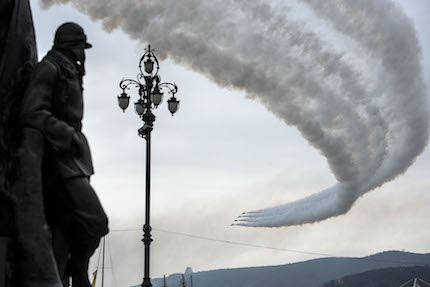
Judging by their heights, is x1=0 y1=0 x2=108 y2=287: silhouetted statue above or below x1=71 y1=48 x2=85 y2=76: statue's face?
below

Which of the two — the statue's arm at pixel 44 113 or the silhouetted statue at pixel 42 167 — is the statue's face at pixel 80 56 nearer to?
the silhouetted statue at pixel 42 167

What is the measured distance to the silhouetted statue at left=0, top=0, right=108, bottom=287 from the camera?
7371mm

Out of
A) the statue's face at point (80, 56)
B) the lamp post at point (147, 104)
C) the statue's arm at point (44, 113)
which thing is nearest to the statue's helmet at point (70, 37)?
the statue's face at point (80, 56)

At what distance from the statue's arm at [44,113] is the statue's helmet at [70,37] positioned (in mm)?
514

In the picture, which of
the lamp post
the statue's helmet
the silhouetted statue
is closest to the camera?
the silhouetted statue

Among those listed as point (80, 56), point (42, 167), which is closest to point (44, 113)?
point (42, 167)

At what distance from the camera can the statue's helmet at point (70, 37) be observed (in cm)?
809

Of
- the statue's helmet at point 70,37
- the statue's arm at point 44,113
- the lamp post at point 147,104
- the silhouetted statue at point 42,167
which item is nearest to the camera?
the silhouetted statue at point 42,167

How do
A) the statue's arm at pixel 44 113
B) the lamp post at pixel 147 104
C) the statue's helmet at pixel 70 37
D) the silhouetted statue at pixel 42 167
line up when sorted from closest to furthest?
the silhouetted statue at pixel 42 167, the statue's arm at pixel 44 113, the statue's helmet at pixel 70 37, the lamp post at pixel 147 104

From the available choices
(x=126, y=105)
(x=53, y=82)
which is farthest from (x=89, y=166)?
(x=126, y=105)

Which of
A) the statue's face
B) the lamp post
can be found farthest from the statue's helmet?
the lamp post

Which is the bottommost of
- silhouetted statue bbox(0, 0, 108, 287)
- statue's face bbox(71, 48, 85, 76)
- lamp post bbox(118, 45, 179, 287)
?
silhouetted statue bbox(0, 0, 108, 287)

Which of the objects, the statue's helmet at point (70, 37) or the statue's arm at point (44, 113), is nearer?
the statue's arm at point (44, 113)

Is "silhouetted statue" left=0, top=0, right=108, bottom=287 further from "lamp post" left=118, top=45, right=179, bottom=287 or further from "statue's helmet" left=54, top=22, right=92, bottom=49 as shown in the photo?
"lamp post" left=118, top=45, right=179, bottom=287
